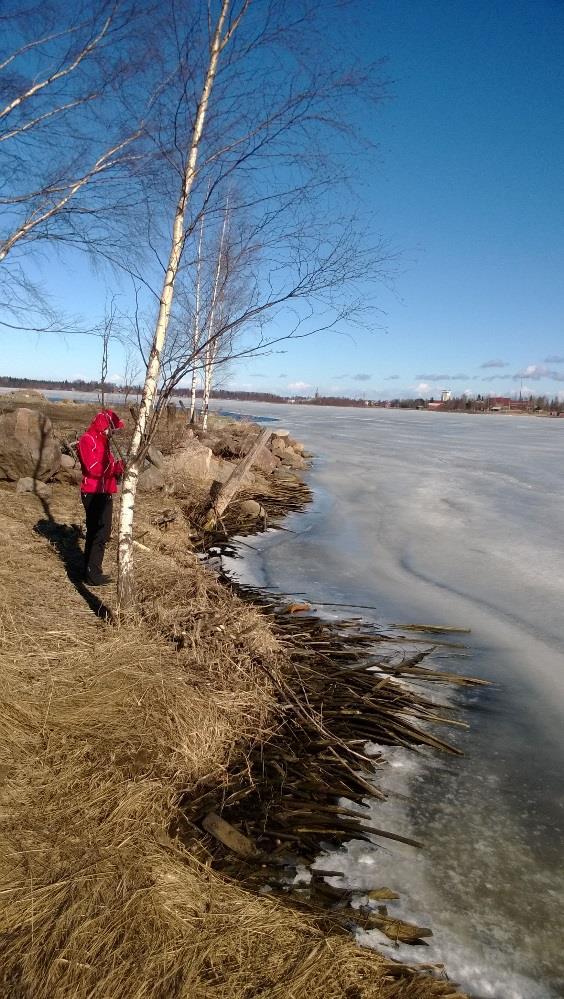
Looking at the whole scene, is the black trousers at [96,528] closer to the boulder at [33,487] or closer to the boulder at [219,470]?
the boulder at [33,487]

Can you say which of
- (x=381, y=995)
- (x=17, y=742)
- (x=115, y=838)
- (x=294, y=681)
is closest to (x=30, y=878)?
(x=115, y=838)

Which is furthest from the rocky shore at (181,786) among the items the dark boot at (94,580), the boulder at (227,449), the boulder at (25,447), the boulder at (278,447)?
the boulder at (278,447)

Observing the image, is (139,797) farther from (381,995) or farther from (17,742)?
(381,995)

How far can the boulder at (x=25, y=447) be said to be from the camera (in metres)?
9.38

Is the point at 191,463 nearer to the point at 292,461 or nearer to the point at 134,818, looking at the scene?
the point at 292,461

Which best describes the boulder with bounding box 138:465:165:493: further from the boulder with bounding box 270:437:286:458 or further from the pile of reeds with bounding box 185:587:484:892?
the boulder with bounding box 270:437:286:458

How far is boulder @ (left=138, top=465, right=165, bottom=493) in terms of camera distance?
11.5 metres

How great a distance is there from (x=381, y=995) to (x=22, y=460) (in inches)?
352

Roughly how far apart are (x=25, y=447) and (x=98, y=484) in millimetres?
4411

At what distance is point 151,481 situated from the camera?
1159 centimetres

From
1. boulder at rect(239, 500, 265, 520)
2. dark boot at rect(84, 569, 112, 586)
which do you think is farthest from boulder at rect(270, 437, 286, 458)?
dark boot at rect(84, 569, 112, 586)

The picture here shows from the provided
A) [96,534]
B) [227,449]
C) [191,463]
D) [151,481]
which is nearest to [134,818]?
[96,534]

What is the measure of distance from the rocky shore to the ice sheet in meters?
0.26

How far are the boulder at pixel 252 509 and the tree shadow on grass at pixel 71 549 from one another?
11.6 ft
